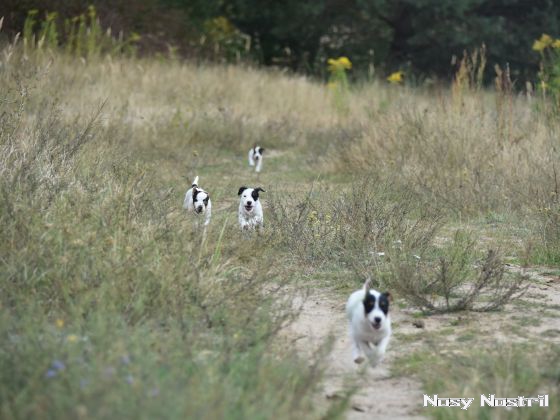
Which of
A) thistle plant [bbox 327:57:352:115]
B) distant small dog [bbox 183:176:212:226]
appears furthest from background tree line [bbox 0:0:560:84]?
distant small dog [bbox 183:176:212:226]

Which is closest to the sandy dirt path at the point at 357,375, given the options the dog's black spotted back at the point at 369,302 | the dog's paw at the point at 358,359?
the dog's paw at the point at 358,359

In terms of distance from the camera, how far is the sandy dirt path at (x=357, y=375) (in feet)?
14.9

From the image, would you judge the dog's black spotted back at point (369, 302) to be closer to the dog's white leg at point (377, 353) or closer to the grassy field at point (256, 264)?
the dog's white leg at point (377, 353)

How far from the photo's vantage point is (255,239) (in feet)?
24.2

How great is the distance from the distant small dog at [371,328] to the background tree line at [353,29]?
18408 mm

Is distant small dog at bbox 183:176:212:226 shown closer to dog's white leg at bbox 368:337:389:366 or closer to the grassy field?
the grassy field

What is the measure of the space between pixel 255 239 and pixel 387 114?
6025 millimetres

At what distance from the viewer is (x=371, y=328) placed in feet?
16.9

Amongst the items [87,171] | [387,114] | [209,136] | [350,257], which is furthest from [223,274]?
[209,136]

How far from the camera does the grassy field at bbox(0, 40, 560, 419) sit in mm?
3947

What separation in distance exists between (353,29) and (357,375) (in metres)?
24.3

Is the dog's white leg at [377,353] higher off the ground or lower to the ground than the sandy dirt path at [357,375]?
higher

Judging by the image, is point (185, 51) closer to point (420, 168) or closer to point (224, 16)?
point (224, 16)

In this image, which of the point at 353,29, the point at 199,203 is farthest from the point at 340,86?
the point at 199,203
